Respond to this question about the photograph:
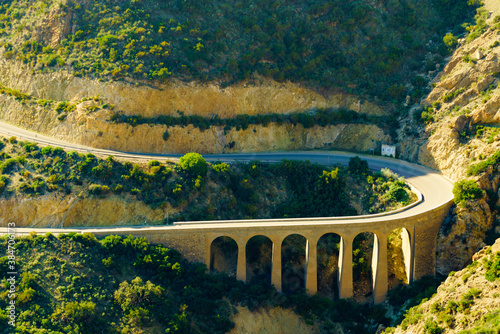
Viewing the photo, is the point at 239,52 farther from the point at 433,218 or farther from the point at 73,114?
the point at 433,218

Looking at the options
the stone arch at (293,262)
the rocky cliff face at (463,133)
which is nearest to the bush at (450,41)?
the rocky cliff face at (463,133)

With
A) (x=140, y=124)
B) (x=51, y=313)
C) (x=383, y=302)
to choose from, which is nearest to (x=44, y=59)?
(x=140, y=124)

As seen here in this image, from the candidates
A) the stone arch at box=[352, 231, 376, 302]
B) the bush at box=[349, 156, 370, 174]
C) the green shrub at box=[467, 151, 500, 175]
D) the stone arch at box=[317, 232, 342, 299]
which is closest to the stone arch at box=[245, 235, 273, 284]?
the stone arch at box=[317, 232, 342, 299]

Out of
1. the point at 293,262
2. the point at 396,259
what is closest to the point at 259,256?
the point at 293,262

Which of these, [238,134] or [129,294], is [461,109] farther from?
[129,294]

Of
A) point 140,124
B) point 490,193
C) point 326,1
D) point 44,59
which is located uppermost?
point 326,1

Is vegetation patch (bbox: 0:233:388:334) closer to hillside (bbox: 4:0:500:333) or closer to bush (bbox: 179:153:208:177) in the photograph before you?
hillside (bbox: 4:0:500:333)

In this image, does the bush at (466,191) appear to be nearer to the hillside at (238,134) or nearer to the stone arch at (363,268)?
the hillside at (238,134)
